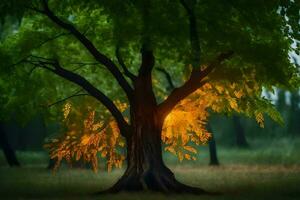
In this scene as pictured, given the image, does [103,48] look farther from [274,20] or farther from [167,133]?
[274,20]

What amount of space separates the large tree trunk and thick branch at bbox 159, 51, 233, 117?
1.66ft

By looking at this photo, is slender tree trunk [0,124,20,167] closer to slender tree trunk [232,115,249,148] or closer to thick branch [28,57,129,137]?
thick branch [28,57,129,137]

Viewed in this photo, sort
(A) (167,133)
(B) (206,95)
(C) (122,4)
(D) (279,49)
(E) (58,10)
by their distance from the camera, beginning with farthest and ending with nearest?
1. (A) (167,133)
2. (B) (206,95)
3. (E) (58,10)
4. (D) (279,49)
5. (C) (122,4)

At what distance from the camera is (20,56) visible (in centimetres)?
2489

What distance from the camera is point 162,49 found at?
24.5 m

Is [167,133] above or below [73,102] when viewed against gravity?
below

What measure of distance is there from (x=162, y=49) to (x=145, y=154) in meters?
4.23

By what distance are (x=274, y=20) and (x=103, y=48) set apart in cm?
897

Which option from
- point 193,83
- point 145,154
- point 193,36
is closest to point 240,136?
point 145,154

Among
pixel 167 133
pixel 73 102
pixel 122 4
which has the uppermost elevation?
pixel 122 4

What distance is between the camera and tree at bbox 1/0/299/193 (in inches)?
830

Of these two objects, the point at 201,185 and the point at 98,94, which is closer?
the point at 98,94

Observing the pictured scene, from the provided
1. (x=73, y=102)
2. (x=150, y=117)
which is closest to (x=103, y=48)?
(x=73, y=102)

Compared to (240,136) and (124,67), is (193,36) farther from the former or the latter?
(240,136)
